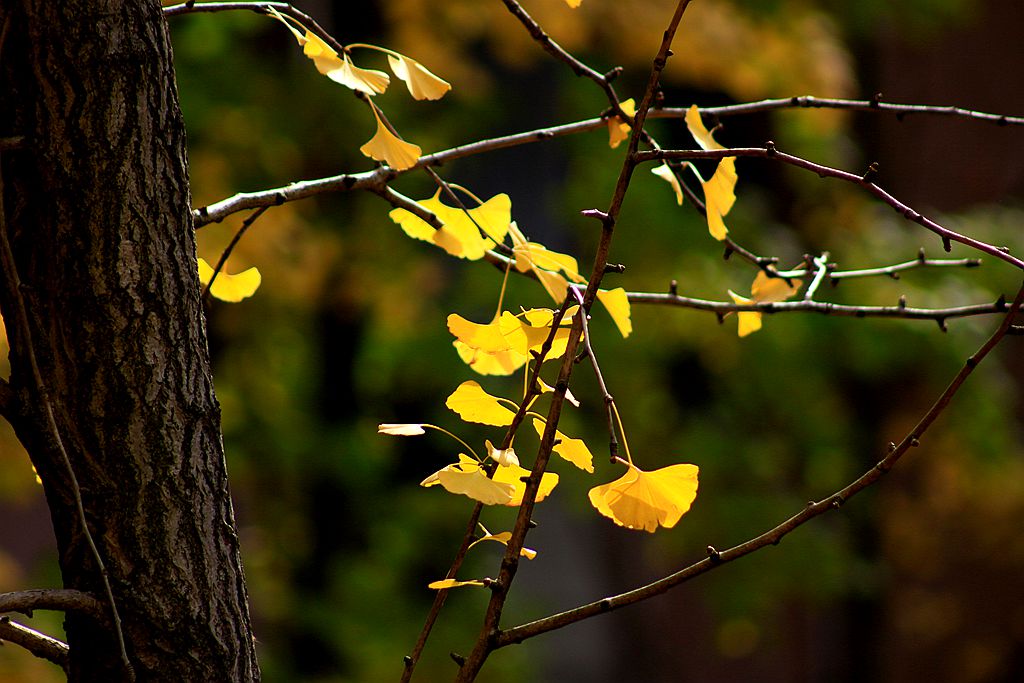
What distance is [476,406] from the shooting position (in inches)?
21.2

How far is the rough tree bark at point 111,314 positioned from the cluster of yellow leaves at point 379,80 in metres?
0.09

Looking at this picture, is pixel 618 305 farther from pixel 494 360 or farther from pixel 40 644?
pixel 40 644

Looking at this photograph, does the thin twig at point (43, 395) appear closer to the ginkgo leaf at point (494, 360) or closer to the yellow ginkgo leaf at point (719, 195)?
the ginkgo leaf at point (494, 360)

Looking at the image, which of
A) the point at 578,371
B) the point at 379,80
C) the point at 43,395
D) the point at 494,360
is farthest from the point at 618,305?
the point at 578,371

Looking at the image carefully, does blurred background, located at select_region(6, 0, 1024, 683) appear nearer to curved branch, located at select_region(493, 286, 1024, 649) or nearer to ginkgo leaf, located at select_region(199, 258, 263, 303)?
ginkgo leaf, located at select_region(199, 258, 263, 303)

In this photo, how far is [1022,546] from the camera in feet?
12.4

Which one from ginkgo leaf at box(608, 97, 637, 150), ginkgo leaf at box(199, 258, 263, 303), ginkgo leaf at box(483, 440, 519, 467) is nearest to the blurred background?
ginkgo leaf at box(199, 258, 263, 303)

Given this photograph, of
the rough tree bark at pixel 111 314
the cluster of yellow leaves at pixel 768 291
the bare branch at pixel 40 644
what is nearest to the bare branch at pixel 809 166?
the cluster of yellow leaves at pixel 768 291

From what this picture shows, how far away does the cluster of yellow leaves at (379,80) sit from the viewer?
0.49 m

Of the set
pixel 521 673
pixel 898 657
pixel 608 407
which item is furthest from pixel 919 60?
pixel 608 407

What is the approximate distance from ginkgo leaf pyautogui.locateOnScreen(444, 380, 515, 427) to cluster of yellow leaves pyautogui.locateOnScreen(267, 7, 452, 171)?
0.13m

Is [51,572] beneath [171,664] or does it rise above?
beneath

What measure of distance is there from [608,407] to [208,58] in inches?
76.6

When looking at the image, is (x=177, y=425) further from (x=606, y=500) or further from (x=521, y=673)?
(x=521, y=673)
